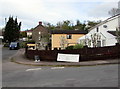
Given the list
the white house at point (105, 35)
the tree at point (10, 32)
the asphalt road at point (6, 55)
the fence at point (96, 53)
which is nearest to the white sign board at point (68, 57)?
the fence at point (96, 53)

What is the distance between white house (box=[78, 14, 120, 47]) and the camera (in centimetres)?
2753

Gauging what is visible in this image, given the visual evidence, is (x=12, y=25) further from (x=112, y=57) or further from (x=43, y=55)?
(x=112, y=57)

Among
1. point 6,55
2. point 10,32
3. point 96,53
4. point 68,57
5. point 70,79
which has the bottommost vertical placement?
point 70,79

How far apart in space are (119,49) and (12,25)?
147 ft

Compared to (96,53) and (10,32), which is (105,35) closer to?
(96,53)

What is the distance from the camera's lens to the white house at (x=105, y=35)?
27.5 metres

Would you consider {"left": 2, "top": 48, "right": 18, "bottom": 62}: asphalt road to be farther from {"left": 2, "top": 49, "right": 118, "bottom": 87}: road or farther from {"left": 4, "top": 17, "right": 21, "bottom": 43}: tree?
{"left": 4, "top": 17, "right": 21, "bottom": 43}: tree

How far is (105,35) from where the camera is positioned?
29.7 m

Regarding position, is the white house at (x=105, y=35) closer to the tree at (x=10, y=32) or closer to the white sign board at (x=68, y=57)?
the white sign board at (x=68, y=57)

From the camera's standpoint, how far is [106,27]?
34594mm

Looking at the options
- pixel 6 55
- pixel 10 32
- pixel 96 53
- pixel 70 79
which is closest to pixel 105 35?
pixel 96 53

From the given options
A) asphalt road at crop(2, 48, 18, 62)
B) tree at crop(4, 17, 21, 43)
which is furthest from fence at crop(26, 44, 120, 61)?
tree at crop(4, 17, 21, 43)

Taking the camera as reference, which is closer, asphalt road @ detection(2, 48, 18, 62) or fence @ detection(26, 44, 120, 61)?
fence @ detection(26, 44, 120, 61)

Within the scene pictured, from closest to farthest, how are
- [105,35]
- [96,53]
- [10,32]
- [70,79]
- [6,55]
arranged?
1. [70,79]
2. [96,53]
3. [105,35]
4. [6,55]
5. [10,32]
